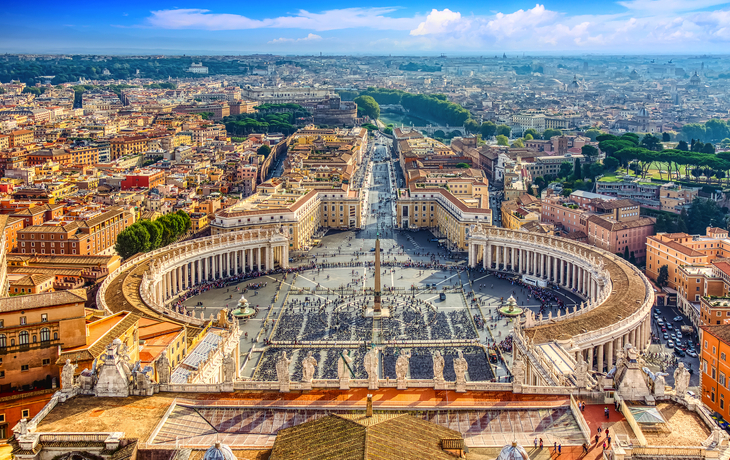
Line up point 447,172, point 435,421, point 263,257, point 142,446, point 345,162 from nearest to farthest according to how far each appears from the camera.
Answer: point 142,446, point 435,421, point 263,257, point 447,172, point 345,162

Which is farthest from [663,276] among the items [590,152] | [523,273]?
[590,152]

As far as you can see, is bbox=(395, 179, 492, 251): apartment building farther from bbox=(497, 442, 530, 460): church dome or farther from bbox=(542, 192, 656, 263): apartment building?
bbox=(497, 442, 530, 460): church dome

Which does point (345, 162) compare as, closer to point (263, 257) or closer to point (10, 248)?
point (263, 257)

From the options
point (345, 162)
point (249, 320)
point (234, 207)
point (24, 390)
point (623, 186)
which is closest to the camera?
point (24, 390)

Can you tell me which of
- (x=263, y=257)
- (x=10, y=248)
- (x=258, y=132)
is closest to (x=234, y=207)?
(x=263, y=257)

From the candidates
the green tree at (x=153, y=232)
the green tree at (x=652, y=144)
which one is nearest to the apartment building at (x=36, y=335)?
the green tree at (x=153, y=232)

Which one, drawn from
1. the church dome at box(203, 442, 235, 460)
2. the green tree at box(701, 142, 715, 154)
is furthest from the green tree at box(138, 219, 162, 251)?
the green tree at box(701, 142, 715, 154)

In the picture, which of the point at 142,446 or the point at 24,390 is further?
the point at 24,390
